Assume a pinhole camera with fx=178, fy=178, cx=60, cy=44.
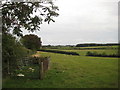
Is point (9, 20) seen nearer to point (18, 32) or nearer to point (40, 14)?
point (18, 32)

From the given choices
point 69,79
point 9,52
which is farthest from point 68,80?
point 9,52

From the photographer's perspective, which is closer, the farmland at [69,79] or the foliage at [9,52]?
the farmland at [69,79]

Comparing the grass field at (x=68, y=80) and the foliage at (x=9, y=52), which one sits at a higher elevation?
the foliage at (x=9, y=52)

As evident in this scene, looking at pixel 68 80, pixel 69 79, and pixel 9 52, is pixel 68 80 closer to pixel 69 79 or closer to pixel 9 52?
pixel 69 79

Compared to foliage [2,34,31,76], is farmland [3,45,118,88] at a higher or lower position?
lower

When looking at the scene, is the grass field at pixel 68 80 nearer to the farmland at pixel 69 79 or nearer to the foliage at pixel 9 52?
the farmland at pixel 69 79

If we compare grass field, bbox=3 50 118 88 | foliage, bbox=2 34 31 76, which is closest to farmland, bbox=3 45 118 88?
grass field, bbox=3 50 118 88

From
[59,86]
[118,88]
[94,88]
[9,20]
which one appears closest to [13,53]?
[9,20]

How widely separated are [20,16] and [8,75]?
518cm

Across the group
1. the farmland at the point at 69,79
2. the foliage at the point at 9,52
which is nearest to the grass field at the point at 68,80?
the farmland at the point at 69,79

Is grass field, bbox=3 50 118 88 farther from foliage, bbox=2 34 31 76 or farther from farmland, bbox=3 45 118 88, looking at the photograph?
foliage, bbox=2 34 31 76

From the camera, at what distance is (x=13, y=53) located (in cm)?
1293

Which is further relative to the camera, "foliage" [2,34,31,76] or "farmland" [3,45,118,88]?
"foliage" [2,34,31,76]

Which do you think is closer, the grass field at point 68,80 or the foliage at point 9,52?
the grass field at point 68,80
